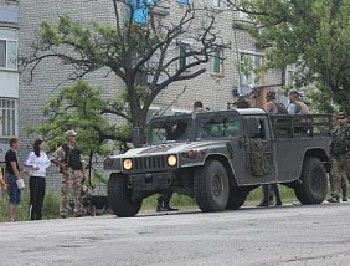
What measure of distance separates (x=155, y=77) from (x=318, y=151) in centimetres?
1180

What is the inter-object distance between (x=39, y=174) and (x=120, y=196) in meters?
2.31

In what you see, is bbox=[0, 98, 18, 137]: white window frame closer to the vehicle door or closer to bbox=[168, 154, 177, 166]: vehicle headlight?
the vehicle door

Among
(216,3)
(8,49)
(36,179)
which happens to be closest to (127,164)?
(36,179)

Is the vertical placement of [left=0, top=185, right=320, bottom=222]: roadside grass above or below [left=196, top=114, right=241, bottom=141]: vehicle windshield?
below

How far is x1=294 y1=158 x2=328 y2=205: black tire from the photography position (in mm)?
21969

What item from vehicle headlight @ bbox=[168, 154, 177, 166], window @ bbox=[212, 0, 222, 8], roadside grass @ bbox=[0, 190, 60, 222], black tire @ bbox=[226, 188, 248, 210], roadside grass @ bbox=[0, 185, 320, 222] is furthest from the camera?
window @ bbox=[212, 0, 222, 8]

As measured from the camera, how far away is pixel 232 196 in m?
21.3

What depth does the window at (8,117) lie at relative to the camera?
46.6 metres

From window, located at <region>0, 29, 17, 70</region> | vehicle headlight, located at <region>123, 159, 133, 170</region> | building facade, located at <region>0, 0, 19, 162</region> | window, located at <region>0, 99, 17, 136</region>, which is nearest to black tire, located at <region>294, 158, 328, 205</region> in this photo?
vehicle headlight, located at <region>123, 159, 133, 170</region>

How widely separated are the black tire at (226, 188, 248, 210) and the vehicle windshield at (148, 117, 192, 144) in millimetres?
1475

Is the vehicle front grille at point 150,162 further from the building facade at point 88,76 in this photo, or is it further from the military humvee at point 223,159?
the building facade at point 88,76

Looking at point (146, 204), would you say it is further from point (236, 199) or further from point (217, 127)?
point (217, 127)

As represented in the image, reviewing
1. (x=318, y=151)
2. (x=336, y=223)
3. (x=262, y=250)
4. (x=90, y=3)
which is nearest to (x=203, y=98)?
(x=90, y=3)

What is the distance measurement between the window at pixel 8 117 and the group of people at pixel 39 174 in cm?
2479
